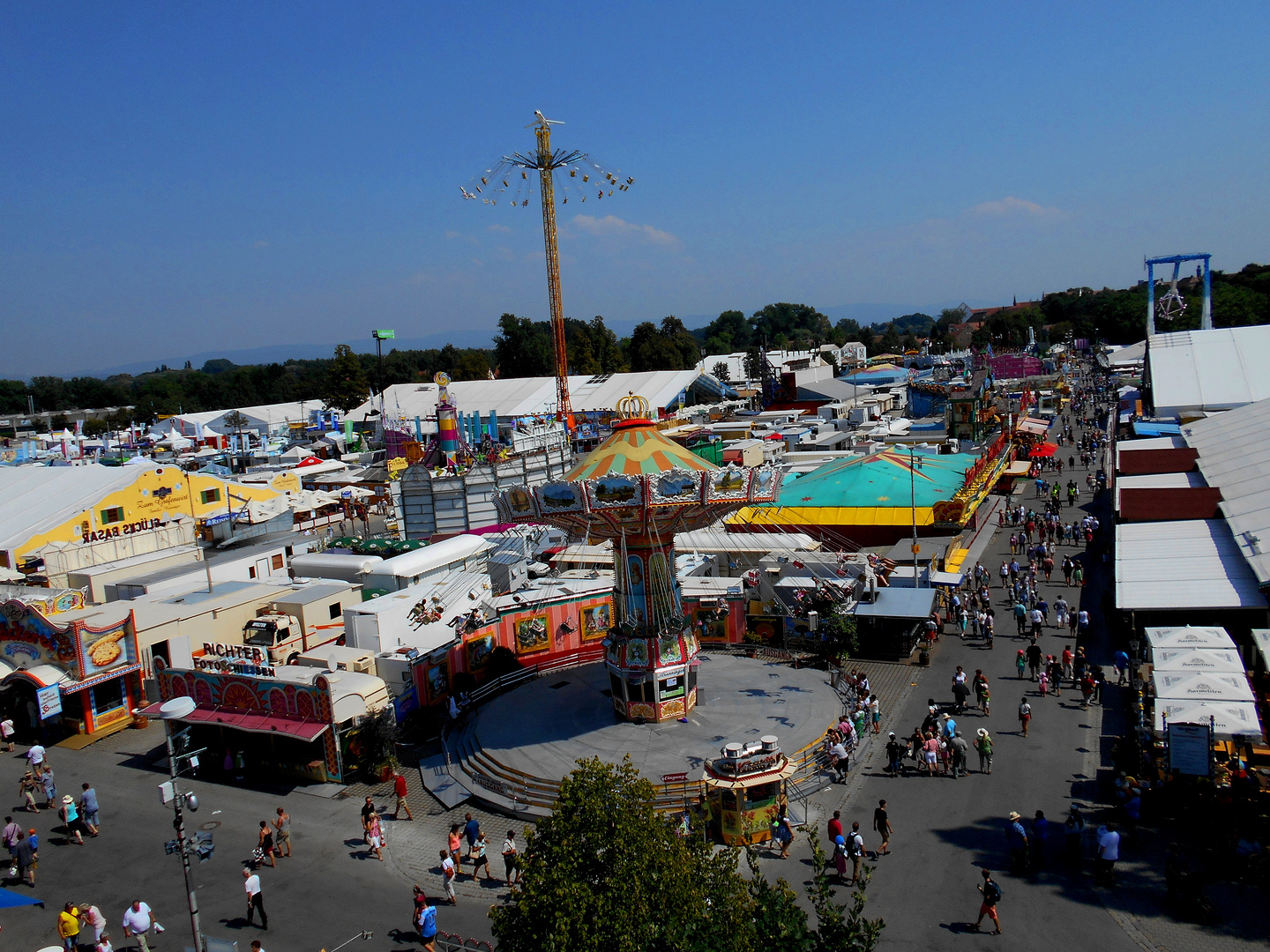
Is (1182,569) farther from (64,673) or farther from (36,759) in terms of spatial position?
(64,673)

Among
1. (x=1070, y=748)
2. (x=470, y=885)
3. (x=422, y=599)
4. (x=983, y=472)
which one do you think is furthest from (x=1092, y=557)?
(x=470, y=885)

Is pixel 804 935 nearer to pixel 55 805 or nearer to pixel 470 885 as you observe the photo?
pixel 470 885

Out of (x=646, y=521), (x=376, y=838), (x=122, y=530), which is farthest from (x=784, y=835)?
(x=122, y=530)

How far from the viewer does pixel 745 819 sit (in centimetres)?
1462

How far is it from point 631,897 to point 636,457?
11.3 meters

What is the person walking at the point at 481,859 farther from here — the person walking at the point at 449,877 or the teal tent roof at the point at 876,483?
the teal tent roof at the point at 876,483

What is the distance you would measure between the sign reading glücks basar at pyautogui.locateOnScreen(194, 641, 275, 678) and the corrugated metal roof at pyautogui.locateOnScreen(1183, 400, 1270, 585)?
21905 mm

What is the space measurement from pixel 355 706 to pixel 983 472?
28.0m

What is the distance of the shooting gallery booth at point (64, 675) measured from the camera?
2091 cm

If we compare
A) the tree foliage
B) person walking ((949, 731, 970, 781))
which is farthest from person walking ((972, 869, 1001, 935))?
person walking ((949, 731, 970, 781))

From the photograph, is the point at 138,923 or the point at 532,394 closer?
the point at 138,923

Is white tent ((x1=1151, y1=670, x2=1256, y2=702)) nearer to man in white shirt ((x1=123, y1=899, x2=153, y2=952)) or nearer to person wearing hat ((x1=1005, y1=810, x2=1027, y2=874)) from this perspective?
person wearing hat ((x1=1005, y1=810, x2=1027, y2=874))

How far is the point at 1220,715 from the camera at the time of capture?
14.5 meters

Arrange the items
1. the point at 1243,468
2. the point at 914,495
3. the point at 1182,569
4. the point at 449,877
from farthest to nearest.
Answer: the point at 1243,468, the point at 914,495, the point at 1182,569, the point at 449,877
